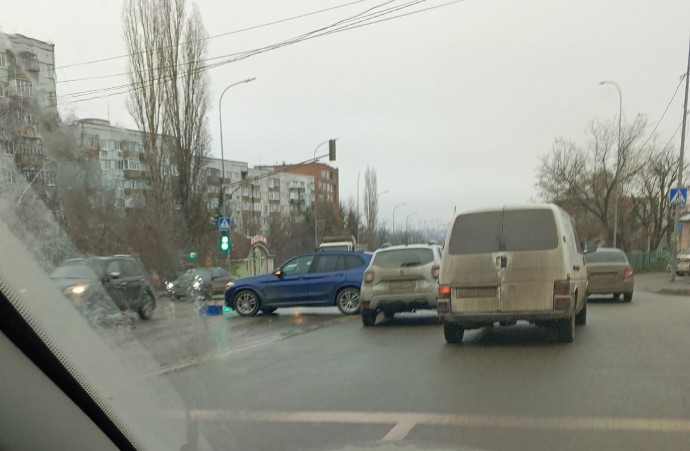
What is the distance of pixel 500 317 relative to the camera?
8922mm

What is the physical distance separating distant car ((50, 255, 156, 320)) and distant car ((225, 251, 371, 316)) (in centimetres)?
1122

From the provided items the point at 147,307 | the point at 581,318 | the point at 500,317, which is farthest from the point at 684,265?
the point at 147,307

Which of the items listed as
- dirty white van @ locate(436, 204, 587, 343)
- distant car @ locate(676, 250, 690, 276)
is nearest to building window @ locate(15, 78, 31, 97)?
dirty white van @ locate(436, 204, 587, 343)

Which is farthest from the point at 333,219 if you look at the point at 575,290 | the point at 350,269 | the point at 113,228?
the point at 113,228

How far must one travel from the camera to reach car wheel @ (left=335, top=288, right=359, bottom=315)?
579 inches

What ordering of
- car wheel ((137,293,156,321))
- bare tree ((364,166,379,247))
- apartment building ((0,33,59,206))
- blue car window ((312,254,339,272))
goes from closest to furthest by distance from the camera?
apartment building ((0,33,59,206)), car wheel ((137,293,156,321)), blue car window ((312,254,339,272)), bare tree ((364,166,379,247))

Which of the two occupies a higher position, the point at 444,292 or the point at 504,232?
the point at 504,232

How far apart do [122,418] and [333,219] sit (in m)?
39.5

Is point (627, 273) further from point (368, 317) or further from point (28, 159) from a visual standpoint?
point (28, 159)

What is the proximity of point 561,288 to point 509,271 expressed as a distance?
2.39ft

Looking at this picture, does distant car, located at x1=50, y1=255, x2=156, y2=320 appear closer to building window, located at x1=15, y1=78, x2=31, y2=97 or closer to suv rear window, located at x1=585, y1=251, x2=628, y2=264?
building window, located at x1=15, y1=78, x2=31, y2=97

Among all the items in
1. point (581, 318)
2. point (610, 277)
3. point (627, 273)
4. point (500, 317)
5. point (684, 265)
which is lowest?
point (684, 265)

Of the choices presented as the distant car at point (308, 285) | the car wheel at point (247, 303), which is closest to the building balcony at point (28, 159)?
the distant car at point (308, 285)

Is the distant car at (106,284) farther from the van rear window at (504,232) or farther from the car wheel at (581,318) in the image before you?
the car wheel at (581,318)
